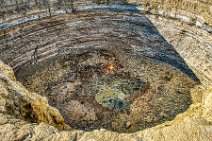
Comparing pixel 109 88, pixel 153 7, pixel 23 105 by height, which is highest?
pixel 153 7

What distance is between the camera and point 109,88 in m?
18.4

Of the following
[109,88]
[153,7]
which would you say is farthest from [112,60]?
[153,7]

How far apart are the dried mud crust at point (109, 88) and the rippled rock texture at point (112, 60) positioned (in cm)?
4

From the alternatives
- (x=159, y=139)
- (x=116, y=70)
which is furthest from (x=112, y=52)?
(x=159, y=139)

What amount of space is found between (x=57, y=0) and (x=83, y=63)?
3517mm

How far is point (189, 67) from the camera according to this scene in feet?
62.3

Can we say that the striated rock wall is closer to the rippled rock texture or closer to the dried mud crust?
the rippled rock texture

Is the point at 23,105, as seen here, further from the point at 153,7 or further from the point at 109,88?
the point at 153,7

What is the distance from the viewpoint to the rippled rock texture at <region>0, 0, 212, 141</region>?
56.2 feet

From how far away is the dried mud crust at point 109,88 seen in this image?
16750 millimetres

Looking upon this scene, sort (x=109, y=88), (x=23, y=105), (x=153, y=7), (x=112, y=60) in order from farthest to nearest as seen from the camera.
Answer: (x=112, y=60) < (x=153, y=7) < (x=109, y=88) < (x=23, y=105)

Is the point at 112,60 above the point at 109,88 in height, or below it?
above

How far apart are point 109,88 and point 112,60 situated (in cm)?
226

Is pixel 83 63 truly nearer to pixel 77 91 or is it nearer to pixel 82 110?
pixel 77 91
